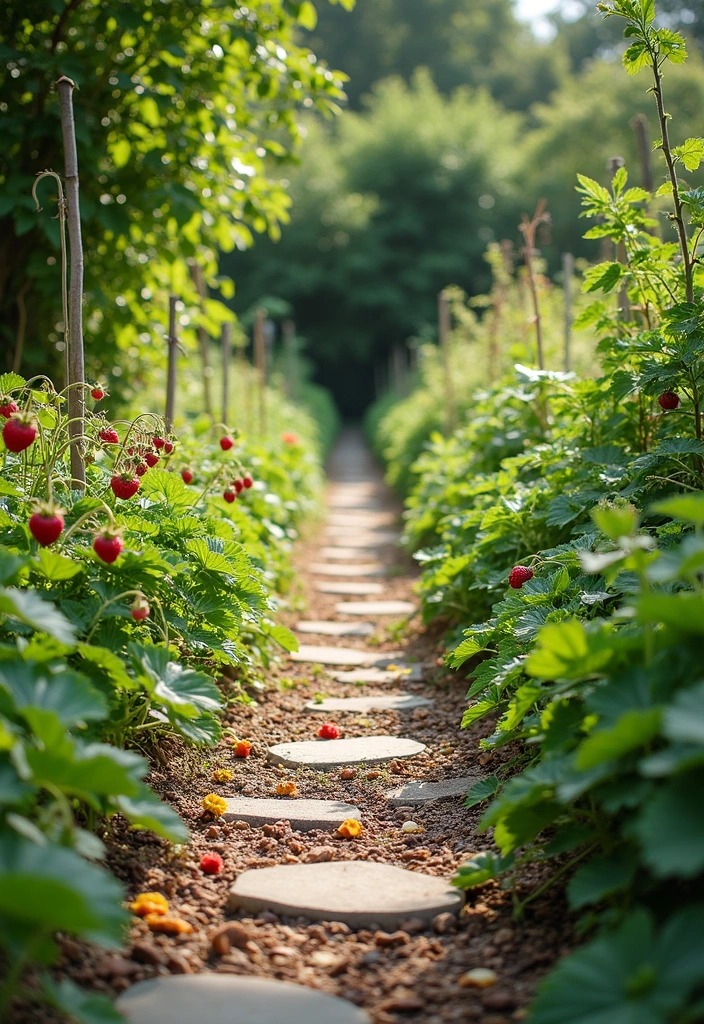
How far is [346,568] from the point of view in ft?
18.9

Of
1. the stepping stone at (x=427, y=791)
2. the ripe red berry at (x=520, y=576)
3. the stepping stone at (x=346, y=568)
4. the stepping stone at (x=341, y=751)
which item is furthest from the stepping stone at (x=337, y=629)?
the ripe red berry at (x=520, y=576)

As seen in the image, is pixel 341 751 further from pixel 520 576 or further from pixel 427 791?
pixel 520 576

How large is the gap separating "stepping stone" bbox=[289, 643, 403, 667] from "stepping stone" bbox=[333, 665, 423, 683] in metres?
0.11

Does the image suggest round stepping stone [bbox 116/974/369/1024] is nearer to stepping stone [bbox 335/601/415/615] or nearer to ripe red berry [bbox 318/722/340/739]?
ripe red berry [bbox 318/722/340/739]

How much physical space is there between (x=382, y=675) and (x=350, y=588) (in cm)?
171

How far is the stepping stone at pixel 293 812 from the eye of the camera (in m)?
2.15

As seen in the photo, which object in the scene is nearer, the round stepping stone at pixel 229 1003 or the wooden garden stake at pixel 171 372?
the round stepping stone at pixel 229 1003

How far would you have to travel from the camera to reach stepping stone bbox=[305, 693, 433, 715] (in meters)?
3.02

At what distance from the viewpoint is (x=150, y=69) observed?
4.00 metres

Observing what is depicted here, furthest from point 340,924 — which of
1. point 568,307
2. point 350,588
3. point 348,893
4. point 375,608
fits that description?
point 568,307

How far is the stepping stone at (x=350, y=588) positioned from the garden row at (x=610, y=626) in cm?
104

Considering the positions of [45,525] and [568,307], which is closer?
[45,525]

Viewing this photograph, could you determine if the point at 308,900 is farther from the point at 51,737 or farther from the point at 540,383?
the point at 540,383

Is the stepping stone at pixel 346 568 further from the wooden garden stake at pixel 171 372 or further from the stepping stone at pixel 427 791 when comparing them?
the stepping stone at pixel 427 791
